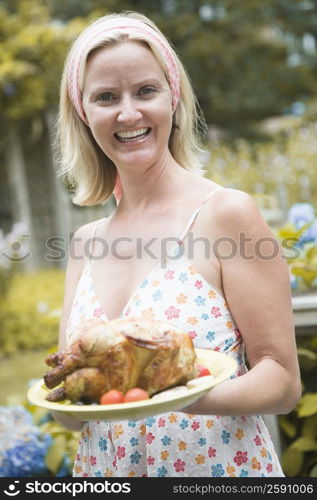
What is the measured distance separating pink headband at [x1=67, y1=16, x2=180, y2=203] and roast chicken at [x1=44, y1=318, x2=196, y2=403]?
68cm

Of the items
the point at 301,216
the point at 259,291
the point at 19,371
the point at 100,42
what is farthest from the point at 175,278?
the point at 19,371

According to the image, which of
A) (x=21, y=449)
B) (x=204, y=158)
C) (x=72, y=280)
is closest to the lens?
(x=72, y=280)

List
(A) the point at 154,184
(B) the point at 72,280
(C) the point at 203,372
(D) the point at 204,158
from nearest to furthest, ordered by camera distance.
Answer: (C) the point at 203,372, (A) the point at 154,184, (B) the point at 72,280, (D) the point at 204,158

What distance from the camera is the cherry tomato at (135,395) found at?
1.35 metres

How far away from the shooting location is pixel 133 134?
5.73ft

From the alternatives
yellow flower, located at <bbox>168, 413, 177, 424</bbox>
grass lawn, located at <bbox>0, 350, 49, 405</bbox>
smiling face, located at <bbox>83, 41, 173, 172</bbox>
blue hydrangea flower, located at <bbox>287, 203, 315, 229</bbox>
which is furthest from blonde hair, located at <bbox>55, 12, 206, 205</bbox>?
grass lawn, located at <bbox>0, 350, 49, 405</bbox>

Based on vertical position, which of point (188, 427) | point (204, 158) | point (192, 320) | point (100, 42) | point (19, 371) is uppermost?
point (204, 158)

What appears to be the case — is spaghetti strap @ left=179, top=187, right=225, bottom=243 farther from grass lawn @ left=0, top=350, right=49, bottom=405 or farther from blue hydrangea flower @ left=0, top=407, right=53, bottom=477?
grass lawn @ left=0, top=350, right=49, bottom=405

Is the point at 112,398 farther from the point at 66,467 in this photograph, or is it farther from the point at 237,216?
the point at 66,467

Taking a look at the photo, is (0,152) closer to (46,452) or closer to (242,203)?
(46,452)

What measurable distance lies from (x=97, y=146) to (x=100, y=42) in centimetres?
39

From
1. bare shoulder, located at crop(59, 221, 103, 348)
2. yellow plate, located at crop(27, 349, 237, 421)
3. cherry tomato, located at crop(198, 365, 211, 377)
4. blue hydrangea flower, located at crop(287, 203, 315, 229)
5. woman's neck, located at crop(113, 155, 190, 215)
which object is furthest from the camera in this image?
blue hydrangea flower, located at crop(287, 203, 315, 229)

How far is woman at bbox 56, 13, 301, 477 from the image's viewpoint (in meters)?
1.68

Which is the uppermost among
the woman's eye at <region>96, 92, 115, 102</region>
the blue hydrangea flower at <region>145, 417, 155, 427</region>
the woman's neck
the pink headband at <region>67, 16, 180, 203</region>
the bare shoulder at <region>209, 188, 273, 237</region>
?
the pink headband at <region>67, 16, 180, 203</region>
